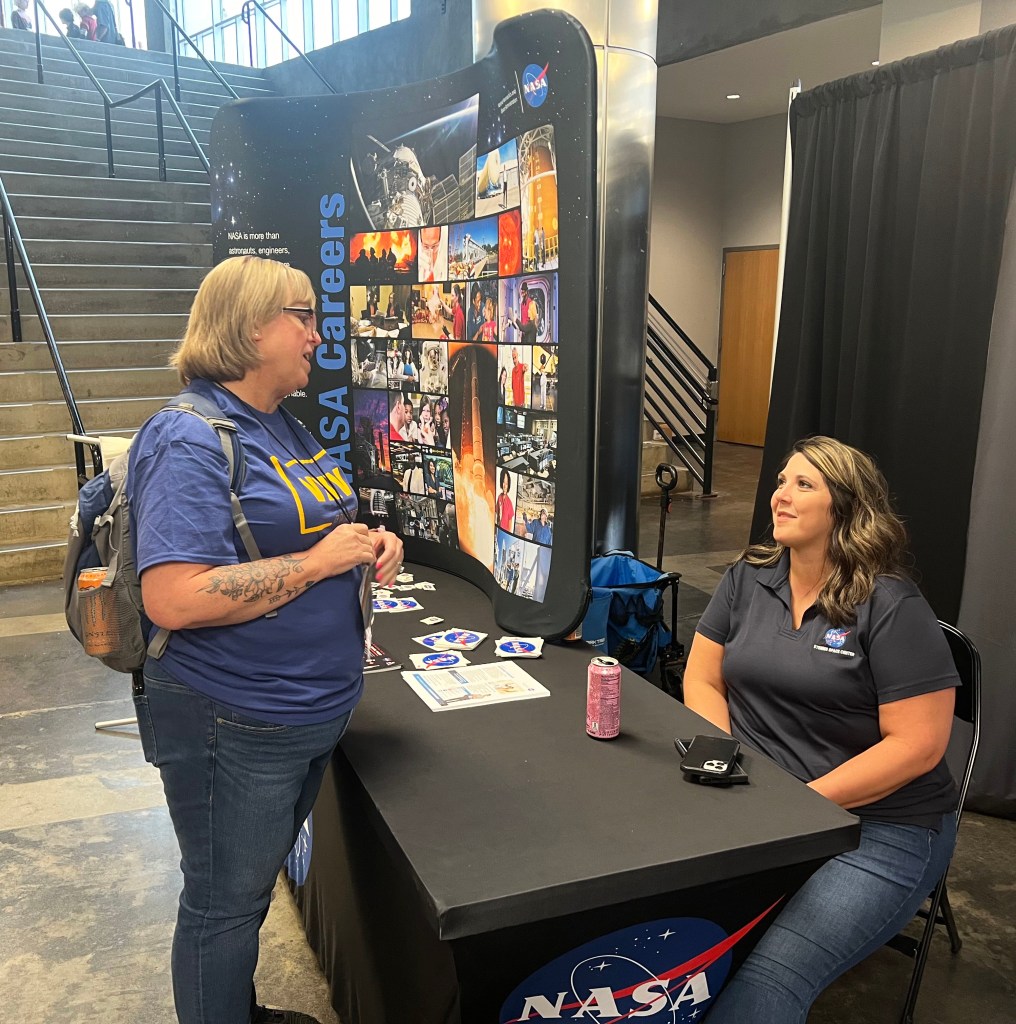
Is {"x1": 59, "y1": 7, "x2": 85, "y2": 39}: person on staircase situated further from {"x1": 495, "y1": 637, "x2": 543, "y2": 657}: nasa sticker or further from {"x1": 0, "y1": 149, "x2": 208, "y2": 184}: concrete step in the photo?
{"x1": 495, "y1": 637, "x2": 543, "y2": 657}: nasa sticker

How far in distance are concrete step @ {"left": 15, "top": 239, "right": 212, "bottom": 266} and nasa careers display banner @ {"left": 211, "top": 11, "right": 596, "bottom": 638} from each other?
13.8ft

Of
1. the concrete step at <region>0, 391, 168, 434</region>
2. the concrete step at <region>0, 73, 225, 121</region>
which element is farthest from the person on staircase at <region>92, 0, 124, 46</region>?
the concrete step at <region>0, 391, 168, 434</region>

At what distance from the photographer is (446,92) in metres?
3.04

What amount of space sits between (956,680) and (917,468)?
1.50m

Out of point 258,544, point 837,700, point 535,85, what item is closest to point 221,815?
point 258,544

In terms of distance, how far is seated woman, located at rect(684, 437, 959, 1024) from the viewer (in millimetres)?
1748

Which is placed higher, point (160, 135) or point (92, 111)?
point (92, 111)

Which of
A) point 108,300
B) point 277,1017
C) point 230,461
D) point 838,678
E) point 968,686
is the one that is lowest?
point 277,1017

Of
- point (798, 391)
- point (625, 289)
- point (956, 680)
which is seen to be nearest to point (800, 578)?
point (956, 680)

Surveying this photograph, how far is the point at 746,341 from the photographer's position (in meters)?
11.8

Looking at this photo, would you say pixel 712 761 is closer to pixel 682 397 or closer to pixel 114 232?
pixel 114 232

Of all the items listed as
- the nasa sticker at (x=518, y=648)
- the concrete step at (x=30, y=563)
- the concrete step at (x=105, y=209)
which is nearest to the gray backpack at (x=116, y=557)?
the nasa sticker at (x=518, y=648)

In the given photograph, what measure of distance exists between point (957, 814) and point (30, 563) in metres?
5.16

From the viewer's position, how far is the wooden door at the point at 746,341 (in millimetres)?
11344
